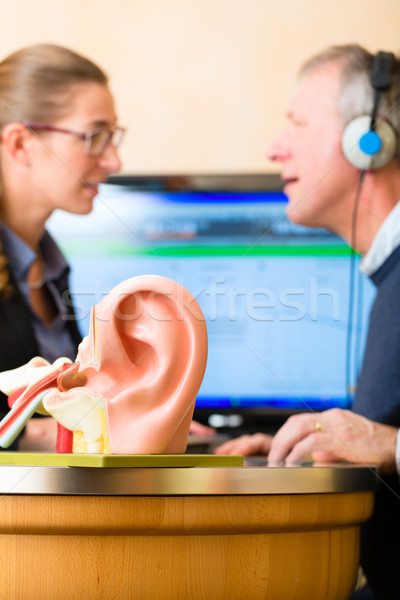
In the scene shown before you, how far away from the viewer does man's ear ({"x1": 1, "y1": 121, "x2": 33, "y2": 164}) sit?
138 centimetres

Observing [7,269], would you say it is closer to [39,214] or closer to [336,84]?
[39,214]

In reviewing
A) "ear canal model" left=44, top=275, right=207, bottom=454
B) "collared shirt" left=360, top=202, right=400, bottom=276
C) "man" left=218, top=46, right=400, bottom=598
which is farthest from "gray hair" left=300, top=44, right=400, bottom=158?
"ear canal model" left=44, top=275, right=207, bottom=454

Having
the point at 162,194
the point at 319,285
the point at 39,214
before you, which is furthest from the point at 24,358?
the point at 319,285

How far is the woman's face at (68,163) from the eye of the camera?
1.38m

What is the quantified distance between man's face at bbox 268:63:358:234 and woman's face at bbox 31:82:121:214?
382 mm

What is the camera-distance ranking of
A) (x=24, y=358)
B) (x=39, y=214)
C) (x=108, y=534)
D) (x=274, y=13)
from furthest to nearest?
(x=274, y=13) → (x=39, y=214) → (x=24, y=358) → (x=108, y=534)

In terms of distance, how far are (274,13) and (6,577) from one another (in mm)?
Result: 1454

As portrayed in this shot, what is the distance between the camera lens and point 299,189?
135cm

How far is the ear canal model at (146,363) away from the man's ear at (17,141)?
2.85ft

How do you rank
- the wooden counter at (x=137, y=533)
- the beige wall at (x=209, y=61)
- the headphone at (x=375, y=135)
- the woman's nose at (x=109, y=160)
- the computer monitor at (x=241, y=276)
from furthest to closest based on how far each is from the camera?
1. the beige wall at (x=209, y=61)
2. the woman's nose at (x=109, y=160)
3. the computer monitor at (x=241, y=276)
4. the headphone at (x=375, y=135)
5. the wooden counter at (x=137, y=533)

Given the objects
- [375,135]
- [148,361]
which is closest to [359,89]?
[375,135]

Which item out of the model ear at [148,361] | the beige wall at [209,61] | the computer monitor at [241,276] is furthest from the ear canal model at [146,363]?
the beige wall at [209,61]

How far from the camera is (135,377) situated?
1.99ft

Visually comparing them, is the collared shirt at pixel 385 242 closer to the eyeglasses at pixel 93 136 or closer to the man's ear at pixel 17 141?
the eyeglasses at pixel 93 136
